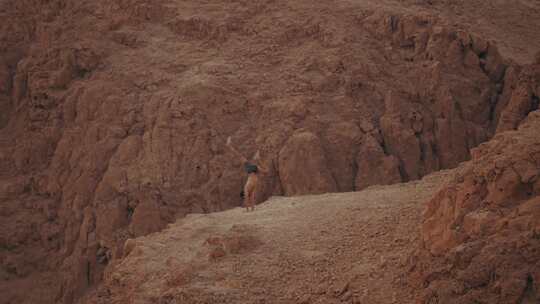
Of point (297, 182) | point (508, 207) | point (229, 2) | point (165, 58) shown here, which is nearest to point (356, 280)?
point (508, 207)

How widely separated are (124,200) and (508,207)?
968 cm

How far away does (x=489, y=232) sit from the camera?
654 centimetres

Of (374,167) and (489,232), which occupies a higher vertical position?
(489,232)

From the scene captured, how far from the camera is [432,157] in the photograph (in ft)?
50.2

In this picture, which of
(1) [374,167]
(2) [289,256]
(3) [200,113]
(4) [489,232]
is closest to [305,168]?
(1) [374,167]

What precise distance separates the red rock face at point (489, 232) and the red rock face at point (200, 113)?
23.3 feet

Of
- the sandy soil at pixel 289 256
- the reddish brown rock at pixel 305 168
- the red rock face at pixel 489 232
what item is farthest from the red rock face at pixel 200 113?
the red rock face at pixel 489 232

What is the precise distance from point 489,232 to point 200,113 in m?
9.75

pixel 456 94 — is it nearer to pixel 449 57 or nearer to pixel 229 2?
pixel 449 57

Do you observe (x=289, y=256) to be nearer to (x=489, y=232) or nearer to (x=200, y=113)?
(x=489, y=232)

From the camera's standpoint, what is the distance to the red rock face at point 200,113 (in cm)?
1485

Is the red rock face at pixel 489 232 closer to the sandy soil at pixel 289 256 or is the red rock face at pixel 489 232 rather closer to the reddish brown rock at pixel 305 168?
the sandy soil at pixel 289 256

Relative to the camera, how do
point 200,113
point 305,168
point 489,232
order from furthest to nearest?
point 200,113, point 305,168, point 489,232

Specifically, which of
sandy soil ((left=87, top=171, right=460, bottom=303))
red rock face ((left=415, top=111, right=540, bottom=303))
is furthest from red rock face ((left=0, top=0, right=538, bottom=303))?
red rock face ((left=415, top=111, right=540, bottom=303))
